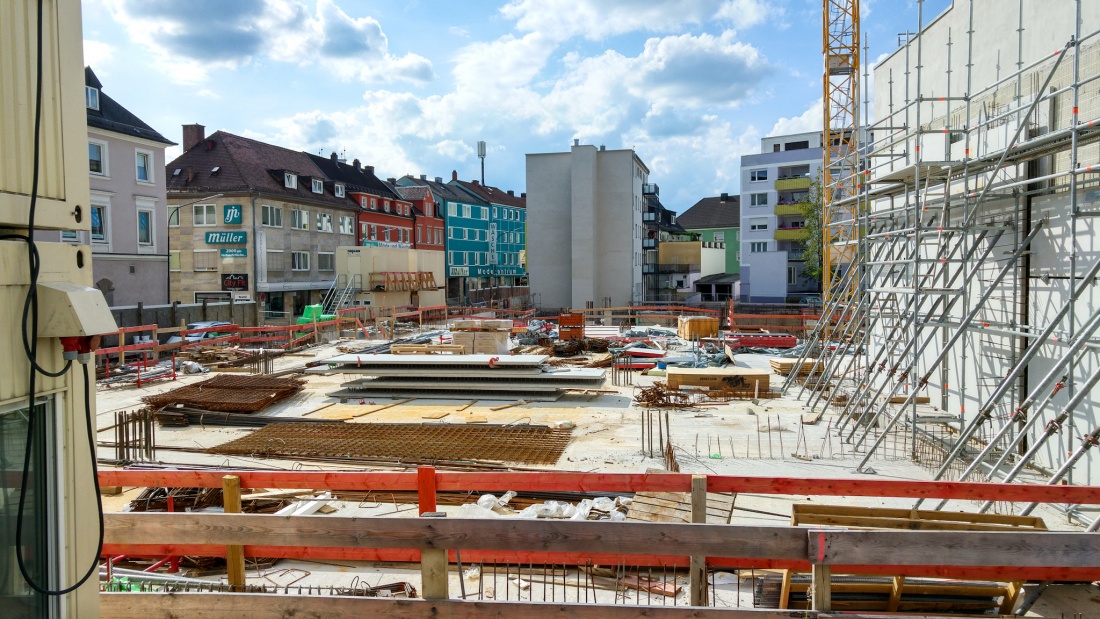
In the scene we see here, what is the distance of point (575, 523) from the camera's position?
185 inches

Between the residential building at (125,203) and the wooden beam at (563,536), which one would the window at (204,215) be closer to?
the residential building at (125,203)

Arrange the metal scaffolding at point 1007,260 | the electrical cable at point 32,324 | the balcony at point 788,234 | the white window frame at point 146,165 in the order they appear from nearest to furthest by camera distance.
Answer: the electrical cable at point 32,324 → the metal scaffolding at point 1007,260 → the white window frame at point 146,165 → the balcony at point 788,234

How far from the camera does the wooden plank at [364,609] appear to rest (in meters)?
4.52

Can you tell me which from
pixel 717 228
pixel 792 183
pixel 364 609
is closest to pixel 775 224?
pixel 792 183

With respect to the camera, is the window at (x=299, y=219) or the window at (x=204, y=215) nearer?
the window at (x=204, y=215)

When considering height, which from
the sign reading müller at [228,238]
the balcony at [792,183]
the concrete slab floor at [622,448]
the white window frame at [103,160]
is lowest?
the concrete slab floor at [622,448]

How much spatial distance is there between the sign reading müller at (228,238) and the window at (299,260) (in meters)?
Answer: 4.06

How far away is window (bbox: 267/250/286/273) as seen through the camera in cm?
4281

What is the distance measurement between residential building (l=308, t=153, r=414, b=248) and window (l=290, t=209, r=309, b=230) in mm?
6922

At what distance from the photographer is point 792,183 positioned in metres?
59.4

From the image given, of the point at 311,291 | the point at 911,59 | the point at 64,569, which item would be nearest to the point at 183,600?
the point at 64,569

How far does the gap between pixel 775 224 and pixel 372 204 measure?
32796mm

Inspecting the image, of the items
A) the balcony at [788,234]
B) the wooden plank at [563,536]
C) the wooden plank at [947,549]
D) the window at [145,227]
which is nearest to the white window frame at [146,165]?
the window at [145,227]

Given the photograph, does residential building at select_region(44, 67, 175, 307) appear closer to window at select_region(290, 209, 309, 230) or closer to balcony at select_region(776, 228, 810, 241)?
window at select_region(290, 209, 309, 230)
